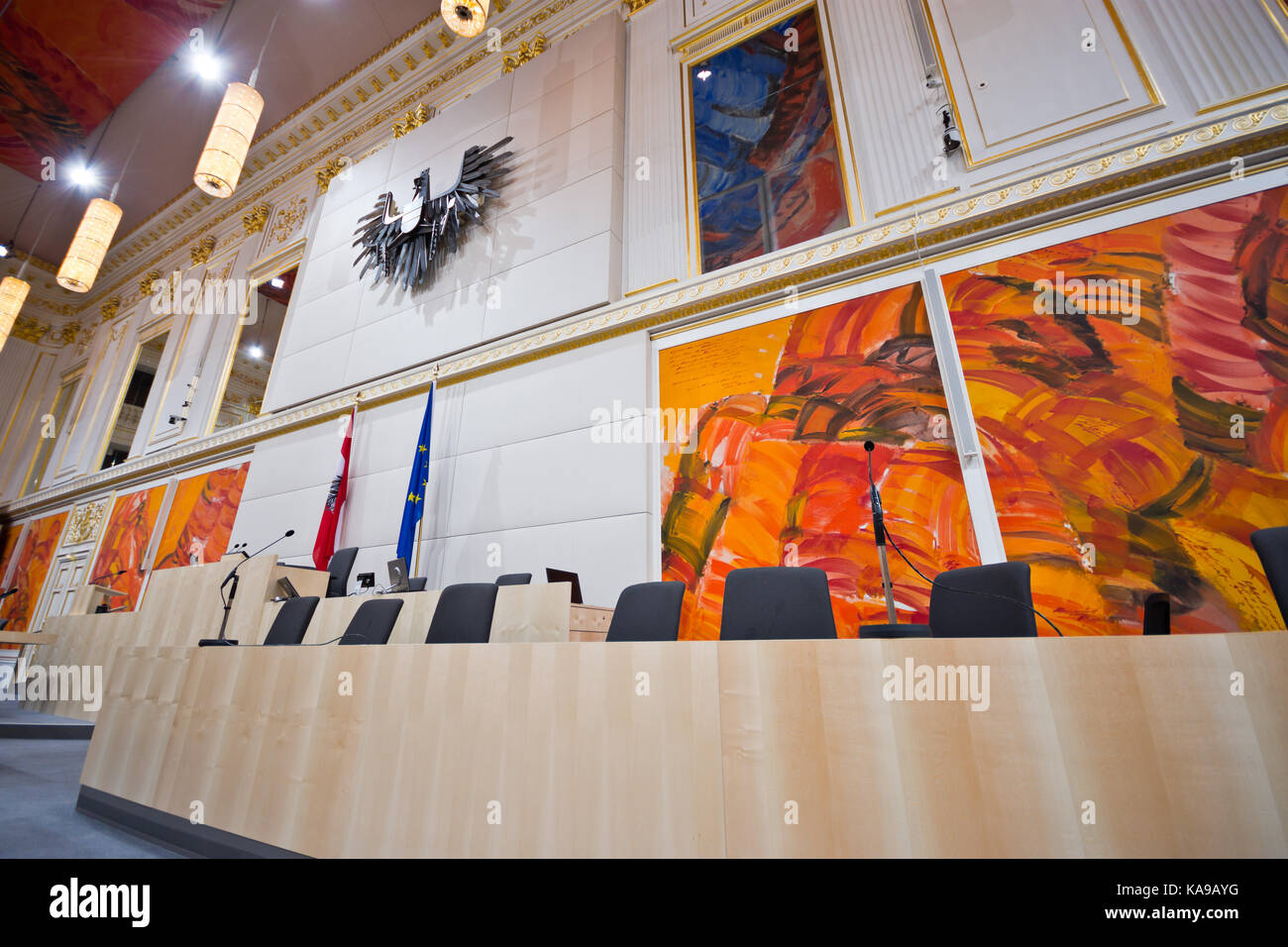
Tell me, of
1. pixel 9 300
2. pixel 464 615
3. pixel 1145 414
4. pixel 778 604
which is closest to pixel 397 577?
pixel 464 615

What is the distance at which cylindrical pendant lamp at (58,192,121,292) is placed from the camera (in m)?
→ 6.00

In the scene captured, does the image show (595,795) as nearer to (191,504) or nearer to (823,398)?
(823,398)

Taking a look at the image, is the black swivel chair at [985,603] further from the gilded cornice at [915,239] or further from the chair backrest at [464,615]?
the gilded cornice at [915,239]

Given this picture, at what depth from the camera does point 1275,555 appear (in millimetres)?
1427

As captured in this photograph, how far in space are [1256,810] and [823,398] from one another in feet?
8.91

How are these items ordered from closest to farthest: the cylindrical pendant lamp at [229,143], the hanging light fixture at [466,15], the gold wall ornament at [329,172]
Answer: the hanging light fixture at [466,15] → the cylindrical pendant lamp at [229,143] → the gold wall ornament at [329,172]

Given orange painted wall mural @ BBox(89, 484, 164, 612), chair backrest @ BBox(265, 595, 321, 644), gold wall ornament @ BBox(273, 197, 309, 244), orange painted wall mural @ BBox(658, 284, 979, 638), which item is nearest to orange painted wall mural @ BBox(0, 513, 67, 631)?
orange painted wall mural @ BBox(89, 484, 164, 612)

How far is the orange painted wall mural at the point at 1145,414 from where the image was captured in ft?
7.94

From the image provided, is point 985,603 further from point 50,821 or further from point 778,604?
point 50,821

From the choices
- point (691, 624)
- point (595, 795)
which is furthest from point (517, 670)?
point (691, 624)

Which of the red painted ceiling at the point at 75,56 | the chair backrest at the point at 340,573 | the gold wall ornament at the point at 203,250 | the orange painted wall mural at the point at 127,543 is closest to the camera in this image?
the chair backrest at the point at 340,573

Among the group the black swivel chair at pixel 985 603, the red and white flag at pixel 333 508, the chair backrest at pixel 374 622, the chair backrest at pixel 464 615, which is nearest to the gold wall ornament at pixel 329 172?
the red and white flag at pixel 333 508

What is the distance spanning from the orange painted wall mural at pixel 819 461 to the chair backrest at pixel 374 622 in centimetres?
160

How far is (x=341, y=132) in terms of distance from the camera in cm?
786
